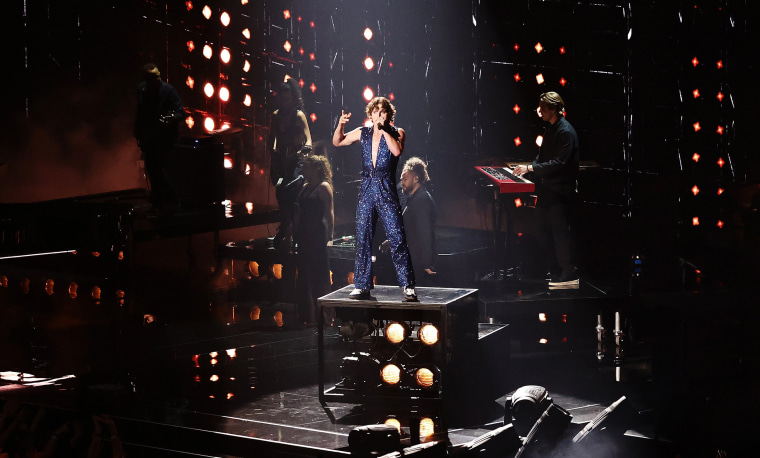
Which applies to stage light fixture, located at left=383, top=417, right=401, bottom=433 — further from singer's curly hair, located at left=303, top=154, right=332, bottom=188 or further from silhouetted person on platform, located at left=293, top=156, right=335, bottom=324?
singer's curly hair, located at left=303, top=154, right=332, bottom=188

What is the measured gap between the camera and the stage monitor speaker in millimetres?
9664

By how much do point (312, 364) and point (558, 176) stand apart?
2666 mm

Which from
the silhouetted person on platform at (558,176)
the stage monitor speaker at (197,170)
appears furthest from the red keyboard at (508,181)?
the stage monitor speaker at (197,170)

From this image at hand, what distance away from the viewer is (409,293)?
17.7ft

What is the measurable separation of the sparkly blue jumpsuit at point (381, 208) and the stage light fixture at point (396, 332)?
0.86 feet

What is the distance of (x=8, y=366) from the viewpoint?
6457mm

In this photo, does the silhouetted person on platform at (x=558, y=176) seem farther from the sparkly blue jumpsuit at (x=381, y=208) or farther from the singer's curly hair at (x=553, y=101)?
the sparkly blue jumpsuit at (x=381, y=208)

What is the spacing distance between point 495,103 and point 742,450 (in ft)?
22.0

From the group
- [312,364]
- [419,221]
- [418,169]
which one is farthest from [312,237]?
[312,364]

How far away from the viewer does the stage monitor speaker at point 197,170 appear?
9.66 meters

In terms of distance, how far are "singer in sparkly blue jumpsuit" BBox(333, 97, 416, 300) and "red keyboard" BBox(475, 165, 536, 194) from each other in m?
2.10

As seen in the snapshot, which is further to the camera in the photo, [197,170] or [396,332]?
[197,170]

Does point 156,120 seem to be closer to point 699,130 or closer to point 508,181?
point 508,181

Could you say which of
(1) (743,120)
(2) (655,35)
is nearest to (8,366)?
(2) (655,35)
